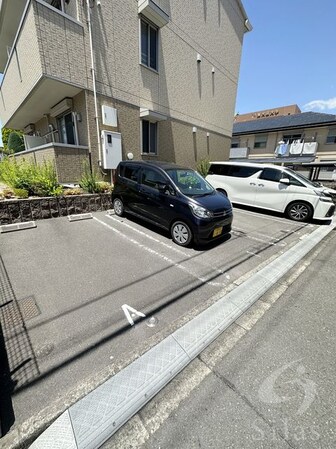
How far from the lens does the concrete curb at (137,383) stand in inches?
54.0

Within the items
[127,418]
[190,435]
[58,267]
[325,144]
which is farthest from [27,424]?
[325,144]

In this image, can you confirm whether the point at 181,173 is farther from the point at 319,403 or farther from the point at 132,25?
the point at 132,25

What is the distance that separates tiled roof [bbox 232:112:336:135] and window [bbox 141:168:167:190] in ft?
66.4

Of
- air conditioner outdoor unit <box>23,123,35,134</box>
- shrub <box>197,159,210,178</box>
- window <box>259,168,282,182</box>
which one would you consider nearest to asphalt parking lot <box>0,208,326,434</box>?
window <box>259,168,282,182</box>

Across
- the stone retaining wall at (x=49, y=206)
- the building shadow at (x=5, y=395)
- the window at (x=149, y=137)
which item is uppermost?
the window at (x=149, y=137)

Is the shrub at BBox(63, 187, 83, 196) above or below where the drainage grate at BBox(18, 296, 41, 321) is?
above

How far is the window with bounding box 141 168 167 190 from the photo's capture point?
4.70 metres

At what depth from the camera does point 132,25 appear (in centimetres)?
749

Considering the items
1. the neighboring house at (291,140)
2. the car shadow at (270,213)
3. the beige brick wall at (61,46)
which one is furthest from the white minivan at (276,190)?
the neighboring house at (291,140)

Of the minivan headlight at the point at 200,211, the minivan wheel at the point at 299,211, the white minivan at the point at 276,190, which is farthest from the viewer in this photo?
the minivan wheel at the point at 299,211

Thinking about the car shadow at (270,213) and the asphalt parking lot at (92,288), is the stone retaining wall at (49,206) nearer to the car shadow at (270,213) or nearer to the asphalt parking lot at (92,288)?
the asphalt parking lot at (92,288)

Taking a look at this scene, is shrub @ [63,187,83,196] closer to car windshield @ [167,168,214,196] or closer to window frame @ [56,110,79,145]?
window frame @ [56,110,79,145]

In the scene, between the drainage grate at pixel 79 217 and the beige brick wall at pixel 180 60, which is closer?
the drainage grate at pixel 79 217

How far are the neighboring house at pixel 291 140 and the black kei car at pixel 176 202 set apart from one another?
1269 centimetres
